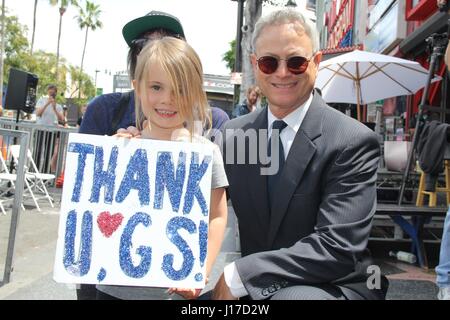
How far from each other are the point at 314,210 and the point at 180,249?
534 mm

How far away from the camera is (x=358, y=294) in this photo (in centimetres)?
177

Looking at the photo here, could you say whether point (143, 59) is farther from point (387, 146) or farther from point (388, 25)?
point (388, 25)

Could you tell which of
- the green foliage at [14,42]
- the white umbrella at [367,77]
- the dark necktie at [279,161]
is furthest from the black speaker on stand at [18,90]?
the green foliage at [14,42]

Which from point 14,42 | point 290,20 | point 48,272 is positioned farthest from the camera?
point 14,42

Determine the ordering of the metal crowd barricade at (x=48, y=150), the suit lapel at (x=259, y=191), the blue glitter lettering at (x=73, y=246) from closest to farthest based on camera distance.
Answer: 1. the blue glitter lettering at (x=73, y=246)
2. the suit lapel at (x=259, y=191)
3. the metal crowd barricade at (x=48, y=150)

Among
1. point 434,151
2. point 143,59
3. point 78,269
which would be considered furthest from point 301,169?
point 434,151

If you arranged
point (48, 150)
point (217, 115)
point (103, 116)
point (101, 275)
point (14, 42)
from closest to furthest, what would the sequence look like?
1. point (101, 275)
2. point (103, 116)
3. point (217, 115)
4. point (48, 150)
5. point (14, 42)

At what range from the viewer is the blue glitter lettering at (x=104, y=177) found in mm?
1710

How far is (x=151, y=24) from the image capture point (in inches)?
86.7

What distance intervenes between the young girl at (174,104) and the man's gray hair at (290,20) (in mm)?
322

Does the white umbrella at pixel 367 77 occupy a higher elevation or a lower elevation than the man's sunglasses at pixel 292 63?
higher

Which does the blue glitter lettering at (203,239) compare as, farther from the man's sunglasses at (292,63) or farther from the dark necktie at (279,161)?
the man's sunglasses at (292,63)

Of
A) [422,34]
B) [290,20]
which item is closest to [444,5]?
[422,34]

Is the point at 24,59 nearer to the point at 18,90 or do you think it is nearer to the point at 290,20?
the point at 18,90
